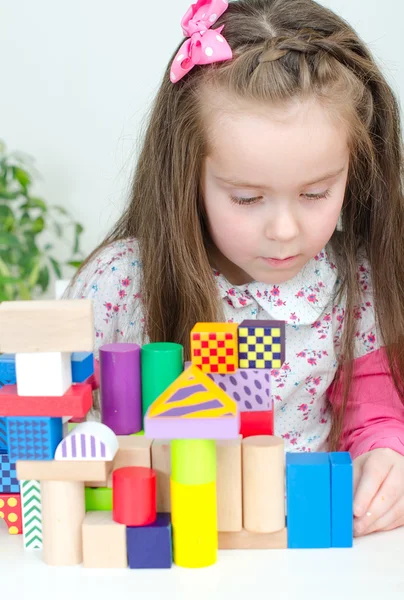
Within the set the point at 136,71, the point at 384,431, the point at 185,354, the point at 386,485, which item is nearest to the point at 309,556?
the point at 386,485

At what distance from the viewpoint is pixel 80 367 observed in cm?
72

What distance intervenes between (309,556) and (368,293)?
496mm

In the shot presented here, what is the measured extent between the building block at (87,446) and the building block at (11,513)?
0.10 metres

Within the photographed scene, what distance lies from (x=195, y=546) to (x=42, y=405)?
168 millimetres

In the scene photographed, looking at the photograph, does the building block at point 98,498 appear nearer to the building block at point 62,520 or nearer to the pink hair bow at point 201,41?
the building block at point 62,520

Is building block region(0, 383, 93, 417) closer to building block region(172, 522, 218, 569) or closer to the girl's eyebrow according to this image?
building block region(172, 522, 218, 569)

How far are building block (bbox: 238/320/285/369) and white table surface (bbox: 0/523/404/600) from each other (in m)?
0.16

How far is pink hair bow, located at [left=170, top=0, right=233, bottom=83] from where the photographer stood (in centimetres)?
92

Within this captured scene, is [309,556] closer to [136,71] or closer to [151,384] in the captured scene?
[151,384]

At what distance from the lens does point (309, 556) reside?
702mm

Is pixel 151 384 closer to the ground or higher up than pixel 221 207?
closer to the ground

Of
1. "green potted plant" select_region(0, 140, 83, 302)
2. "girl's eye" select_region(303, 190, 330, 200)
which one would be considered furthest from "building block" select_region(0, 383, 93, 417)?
"green potted plant" select_region(0, 140, 83, 302)

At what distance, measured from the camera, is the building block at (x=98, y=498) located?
2.35 ft

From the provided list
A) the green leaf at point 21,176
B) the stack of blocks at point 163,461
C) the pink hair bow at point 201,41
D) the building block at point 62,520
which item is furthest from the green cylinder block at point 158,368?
the green leaf at point 21,176
